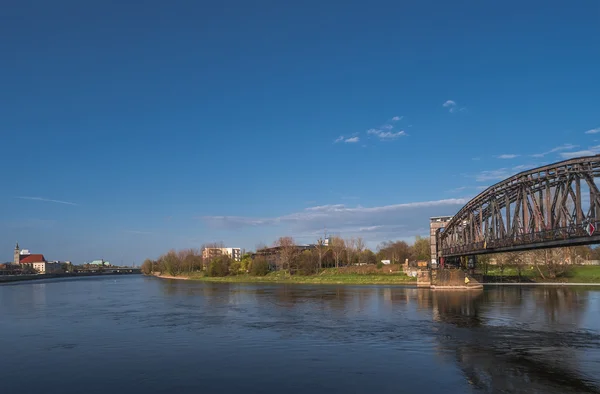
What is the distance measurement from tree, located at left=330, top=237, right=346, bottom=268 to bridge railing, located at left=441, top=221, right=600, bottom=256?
5039 cm

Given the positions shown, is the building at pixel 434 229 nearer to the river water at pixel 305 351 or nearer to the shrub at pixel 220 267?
the river water at pixel 305 351

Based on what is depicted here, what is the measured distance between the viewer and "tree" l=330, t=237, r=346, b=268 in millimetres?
128025

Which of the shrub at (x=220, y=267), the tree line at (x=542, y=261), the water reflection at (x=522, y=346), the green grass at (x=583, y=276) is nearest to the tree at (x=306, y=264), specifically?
the shrub at (x=220, y=267)

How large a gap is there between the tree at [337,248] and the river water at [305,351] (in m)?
82.3

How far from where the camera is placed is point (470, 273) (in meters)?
81.1

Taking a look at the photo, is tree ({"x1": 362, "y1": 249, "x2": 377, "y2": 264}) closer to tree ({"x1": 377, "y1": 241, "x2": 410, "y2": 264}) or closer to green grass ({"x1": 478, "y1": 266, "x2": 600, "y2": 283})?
tree ({"x1": 377, "y1": 241, "x2": 410, "y2": 264})

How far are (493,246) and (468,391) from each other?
44737mm

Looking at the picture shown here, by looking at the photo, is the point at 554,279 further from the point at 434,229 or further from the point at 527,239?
the point at 527,239

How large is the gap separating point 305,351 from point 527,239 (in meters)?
33.3

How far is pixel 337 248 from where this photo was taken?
134 meters

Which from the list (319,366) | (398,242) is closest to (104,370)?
(319,366)

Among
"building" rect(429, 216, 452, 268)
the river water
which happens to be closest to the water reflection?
the river water

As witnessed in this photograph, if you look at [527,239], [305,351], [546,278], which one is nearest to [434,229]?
[546,278]

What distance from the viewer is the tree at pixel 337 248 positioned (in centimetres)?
12802
